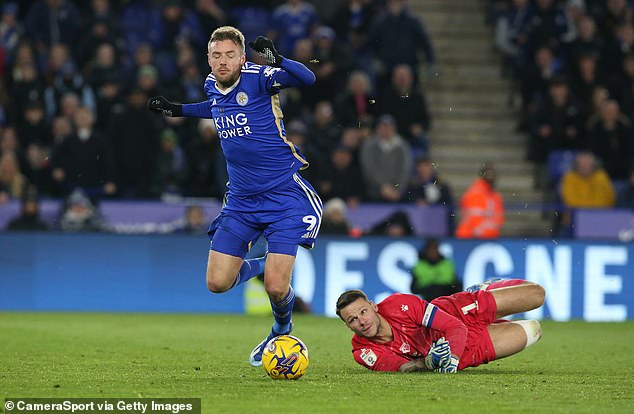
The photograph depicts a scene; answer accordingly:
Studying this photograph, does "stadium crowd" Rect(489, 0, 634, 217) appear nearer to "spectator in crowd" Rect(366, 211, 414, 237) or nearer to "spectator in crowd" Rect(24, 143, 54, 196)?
"spectator in crowd" Rect(366, 211, 414, 237)

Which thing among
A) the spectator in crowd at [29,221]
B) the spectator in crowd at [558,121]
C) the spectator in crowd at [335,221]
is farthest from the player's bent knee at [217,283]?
the spectator in crowd at [558,121]

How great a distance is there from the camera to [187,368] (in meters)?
9.45

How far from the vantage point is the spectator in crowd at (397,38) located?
62.0ft

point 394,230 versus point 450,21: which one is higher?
point 450,21

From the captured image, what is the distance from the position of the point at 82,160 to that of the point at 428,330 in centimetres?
865

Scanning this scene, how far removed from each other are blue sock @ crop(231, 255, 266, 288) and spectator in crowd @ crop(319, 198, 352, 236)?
6353 millimetres

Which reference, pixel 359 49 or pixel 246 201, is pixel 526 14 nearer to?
pixel 359 49

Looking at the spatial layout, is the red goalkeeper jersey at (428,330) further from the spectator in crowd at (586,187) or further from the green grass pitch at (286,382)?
the spectator in crowd at (586,187)

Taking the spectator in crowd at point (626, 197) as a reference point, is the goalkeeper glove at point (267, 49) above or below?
above

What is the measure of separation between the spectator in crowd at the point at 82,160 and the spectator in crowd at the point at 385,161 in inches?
139

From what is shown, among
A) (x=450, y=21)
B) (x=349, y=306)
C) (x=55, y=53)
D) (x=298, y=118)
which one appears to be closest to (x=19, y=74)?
(x=55, y=53)

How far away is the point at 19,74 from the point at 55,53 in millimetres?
596

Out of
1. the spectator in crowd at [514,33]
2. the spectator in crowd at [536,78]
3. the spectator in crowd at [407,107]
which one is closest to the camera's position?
the spectator in crowd at [407,107]

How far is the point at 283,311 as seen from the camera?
9.45 m
